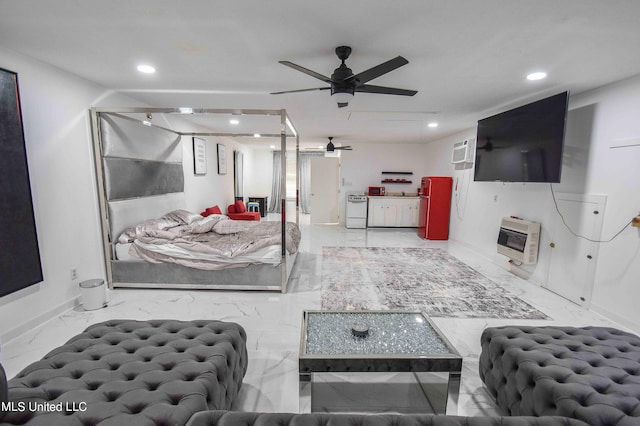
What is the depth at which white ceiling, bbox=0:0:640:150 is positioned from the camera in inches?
65.1

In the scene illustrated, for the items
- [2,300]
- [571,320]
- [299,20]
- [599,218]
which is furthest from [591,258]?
[2,300]

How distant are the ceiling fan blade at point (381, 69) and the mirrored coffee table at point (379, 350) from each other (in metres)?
1.74

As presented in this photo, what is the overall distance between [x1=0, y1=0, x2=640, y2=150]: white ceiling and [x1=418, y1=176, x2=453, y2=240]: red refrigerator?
2799 millimetres

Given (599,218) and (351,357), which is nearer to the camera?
(351,357)

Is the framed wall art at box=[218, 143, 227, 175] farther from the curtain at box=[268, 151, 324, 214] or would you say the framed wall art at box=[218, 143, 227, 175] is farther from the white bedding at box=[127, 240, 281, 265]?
the white bedding at box=[127, 240, 281, 265]

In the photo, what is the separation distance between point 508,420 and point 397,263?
355 cm

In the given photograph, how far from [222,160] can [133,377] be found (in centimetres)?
554

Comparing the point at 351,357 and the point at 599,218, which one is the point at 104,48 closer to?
the point at 351,357

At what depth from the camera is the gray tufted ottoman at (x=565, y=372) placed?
113 centimetres

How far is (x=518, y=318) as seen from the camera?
9.01ft

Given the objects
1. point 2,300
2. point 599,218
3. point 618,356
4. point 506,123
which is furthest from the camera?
point 506,123

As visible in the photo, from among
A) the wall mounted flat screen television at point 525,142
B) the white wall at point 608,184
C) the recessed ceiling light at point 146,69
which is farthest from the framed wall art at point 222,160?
the white wall at point 608,184

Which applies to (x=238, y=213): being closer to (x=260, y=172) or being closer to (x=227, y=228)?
(x=227, y=228)

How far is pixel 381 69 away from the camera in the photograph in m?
2.00
